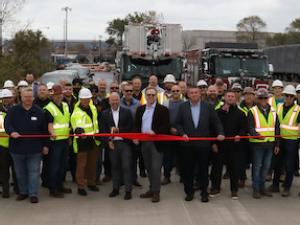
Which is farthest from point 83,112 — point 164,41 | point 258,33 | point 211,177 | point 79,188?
point 258,33

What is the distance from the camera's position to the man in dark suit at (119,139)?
311 inches

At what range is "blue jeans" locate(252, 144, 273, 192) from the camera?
7.85 m

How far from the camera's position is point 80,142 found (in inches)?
312

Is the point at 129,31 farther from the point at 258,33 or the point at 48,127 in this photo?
the point at 258,33

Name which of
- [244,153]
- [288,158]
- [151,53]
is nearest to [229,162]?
[244,153]

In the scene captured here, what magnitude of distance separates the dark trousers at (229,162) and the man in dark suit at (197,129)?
1.13 feet

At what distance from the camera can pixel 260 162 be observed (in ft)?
25.9

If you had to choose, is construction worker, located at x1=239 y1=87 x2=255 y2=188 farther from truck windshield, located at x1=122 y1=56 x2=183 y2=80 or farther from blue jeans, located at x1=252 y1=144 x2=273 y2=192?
truck windshield, located at x1=122 y1=56 x2=183 y2=80

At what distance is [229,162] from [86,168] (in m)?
2.45

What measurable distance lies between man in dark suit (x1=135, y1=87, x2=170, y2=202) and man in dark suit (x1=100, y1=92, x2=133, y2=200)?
10.4 inches

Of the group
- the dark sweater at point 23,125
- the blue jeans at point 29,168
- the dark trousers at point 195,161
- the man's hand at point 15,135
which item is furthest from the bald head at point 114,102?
the man's hand at point 15,135

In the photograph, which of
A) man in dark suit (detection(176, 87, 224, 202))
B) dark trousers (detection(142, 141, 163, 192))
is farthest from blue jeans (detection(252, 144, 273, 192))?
dark trousers (detection(142, 141, 163, 192))

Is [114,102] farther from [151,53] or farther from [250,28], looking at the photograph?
[250,28]

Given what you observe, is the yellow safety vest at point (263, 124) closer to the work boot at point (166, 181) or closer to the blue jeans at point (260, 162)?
the blue jeans at point (260, 162)
